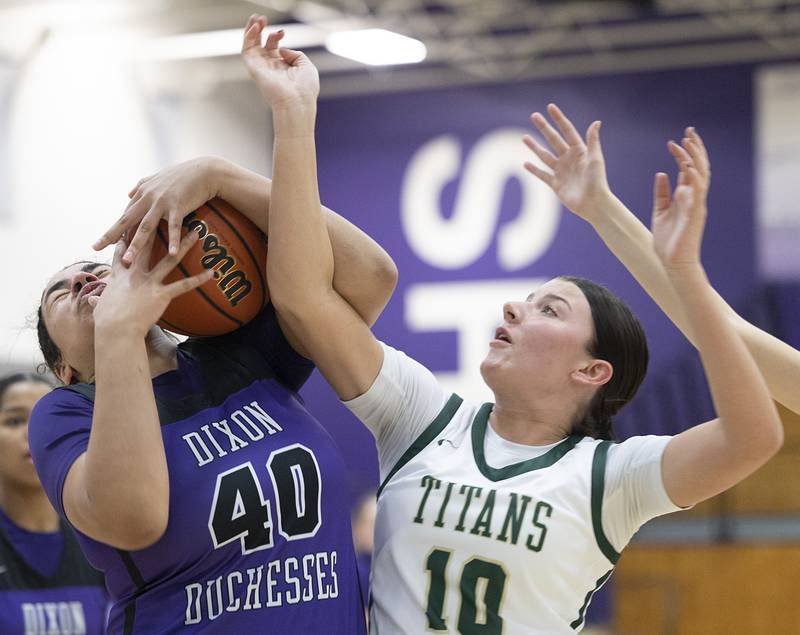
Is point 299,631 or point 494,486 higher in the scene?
point 494,486

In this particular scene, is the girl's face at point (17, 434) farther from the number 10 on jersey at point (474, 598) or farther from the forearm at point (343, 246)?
the number 10 on jersey at point (474, 598)

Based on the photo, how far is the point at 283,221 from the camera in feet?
7.32

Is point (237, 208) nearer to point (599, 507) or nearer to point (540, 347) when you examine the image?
point (540, 347)

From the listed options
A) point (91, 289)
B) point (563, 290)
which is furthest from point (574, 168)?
point (91, 289)

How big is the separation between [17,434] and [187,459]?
92.8 inches

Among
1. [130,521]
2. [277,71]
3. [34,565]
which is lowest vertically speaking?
[34,565]

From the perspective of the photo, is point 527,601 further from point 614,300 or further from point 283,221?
point 283,221

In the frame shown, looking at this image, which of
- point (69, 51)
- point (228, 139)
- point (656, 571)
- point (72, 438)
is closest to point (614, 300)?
point (72, 438)

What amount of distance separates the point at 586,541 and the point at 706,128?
10.1 metres

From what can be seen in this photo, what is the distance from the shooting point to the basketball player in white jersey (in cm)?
208

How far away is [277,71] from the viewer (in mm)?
2307

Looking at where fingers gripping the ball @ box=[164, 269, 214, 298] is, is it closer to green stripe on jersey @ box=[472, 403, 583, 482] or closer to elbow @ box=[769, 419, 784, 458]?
green stripe on jersey @ box=[472, 403, 583, 482]

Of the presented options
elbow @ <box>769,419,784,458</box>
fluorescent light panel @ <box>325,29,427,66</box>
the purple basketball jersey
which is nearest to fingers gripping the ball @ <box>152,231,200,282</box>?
the purple basketball jersey

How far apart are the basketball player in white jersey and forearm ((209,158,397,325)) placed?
0.05m
